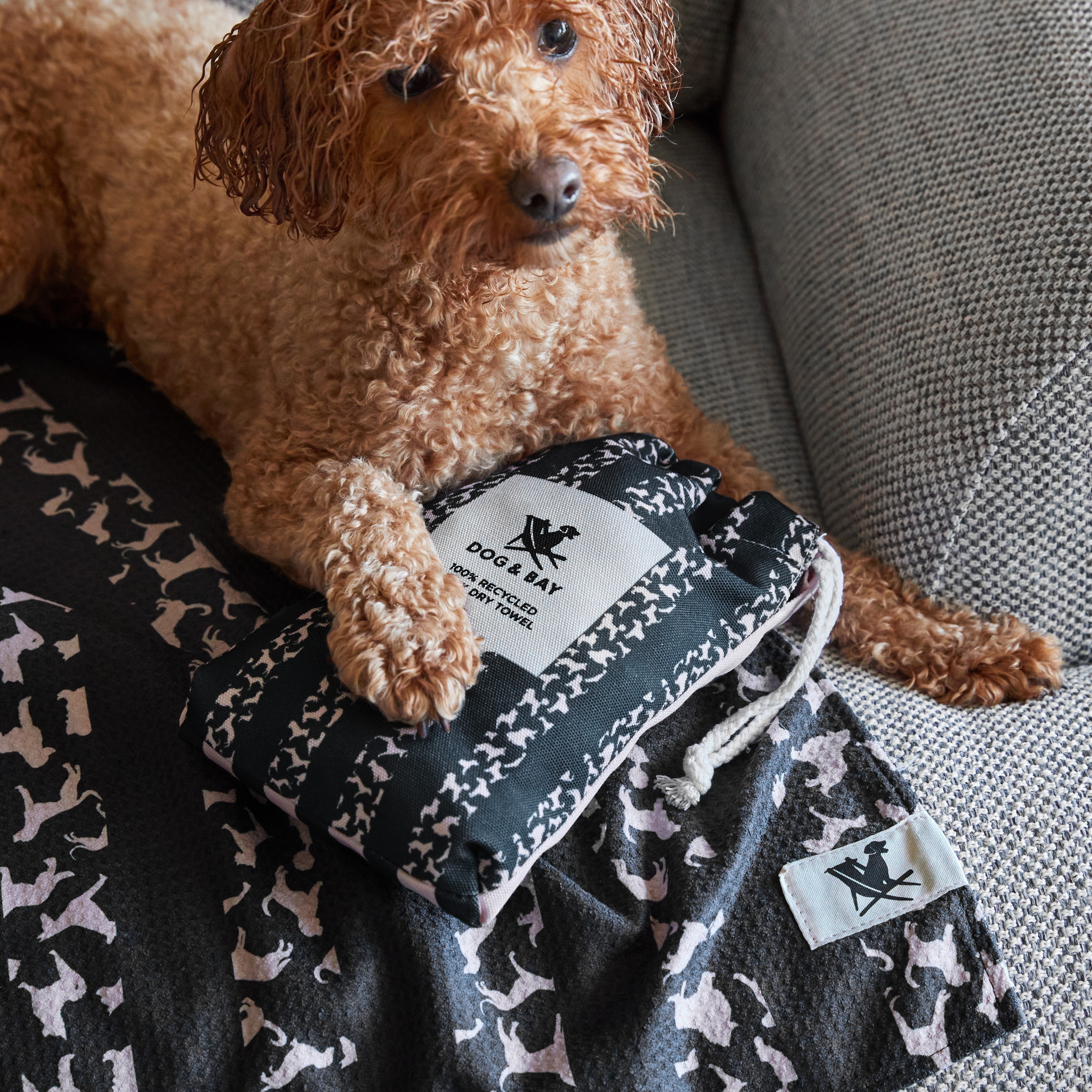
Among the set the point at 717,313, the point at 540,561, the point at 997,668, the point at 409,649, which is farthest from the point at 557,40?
the point at 997,668

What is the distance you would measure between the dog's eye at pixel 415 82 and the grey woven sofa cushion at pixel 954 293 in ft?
2.64

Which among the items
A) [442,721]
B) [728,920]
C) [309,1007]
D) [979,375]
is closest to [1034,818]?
[728,920]

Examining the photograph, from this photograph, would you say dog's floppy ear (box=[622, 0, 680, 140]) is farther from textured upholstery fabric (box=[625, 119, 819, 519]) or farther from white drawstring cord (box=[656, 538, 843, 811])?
white drawstring cord (box=[656, 538, 843, 811])

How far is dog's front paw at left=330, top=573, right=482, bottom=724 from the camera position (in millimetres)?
953

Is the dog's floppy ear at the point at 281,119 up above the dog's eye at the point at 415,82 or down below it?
below

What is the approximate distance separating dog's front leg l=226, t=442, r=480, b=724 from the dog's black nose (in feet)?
1.39

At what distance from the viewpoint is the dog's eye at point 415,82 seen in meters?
0.97

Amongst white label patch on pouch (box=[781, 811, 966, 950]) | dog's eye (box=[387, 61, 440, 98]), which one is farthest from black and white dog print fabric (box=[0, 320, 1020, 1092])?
dog's eye (box=[387, 61, 440, 98])

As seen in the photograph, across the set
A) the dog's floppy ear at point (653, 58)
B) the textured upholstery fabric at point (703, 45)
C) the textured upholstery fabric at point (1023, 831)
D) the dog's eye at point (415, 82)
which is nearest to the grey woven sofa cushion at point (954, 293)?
the textured upholstery fabric at point (1023, 831)

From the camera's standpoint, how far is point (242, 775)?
99cm

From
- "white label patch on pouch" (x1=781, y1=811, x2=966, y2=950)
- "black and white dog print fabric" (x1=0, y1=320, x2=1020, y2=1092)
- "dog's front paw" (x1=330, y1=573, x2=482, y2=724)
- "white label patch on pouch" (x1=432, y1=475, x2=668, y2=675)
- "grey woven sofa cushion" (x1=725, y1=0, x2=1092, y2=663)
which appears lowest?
"black and white dog print fabric" (x1=0, y1=320, x2=1020, y2=1092)

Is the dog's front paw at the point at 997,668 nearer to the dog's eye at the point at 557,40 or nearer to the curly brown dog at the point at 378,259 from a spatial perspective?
the curly brown dog at the point at 378,259

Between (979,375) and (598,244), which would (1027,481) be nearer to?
(979,375)

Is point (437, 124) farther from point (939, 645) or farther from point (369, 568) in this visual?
point (939, 645)
